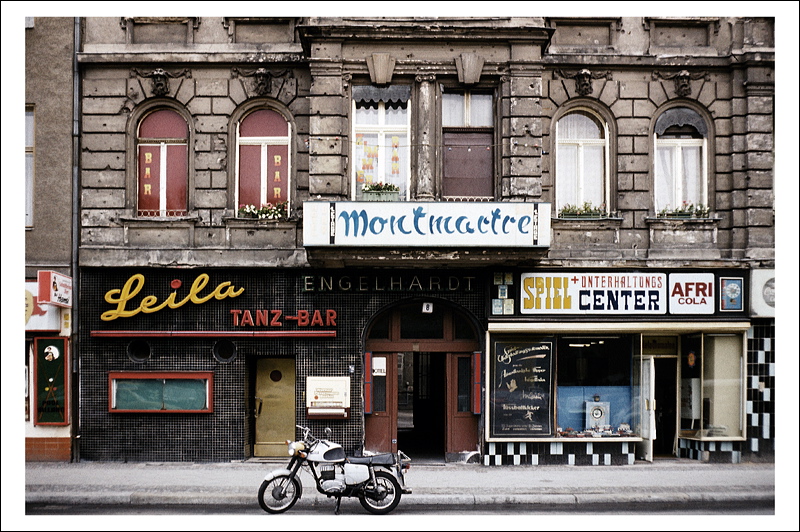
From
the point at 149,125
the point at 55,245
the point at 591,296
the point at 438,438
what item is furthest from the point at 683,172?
the point at 55,245

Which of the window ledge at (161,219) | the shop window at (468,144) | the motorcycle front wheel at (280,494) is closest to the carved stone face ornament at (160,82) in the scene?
the window ledge at (161,219)

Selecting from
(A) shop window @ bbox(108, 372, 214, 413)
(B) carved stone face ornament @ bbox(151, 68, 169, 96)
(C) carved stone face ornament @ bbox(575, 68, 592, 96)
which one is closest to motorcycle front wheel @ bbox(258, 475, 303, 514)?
(A) shop window @ bbox(108, 372, 214, 413)

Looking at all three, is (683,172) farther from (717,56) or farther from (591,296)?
(591,296)

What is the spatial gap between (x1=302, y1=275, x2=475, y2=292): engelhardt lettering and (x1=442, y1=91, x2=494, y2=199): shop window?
183cm

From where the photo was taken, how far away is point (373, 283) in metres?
14.7

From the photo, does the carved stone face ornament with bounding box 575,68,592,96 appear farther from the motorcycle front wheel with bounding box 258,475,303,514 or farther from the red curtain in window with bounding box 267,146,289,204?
the motorcycle front wheel with bounding box 258,475,303,514

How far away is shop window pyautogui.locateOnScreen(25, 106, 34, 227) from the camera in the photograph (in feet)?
49.0

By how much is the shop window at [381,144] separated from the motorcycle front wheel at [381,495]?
19.4 ft

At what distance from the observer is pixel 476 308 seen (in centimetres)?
1483

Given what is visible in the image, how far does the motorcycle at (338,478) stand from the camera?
11.2m

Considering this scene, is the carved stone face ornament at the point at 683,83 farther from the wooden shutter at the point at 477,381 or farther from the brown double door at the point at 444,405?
the brown double door at the point at 444,405

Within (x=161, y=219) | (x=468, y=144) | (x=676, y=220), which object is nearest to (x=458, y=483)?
(x=468, y=144)

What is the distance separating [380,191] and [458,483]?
5.85m

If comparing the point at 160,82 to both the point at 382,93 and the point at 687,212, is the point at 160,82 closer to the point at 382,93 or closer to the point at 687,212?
the point at 382,93
